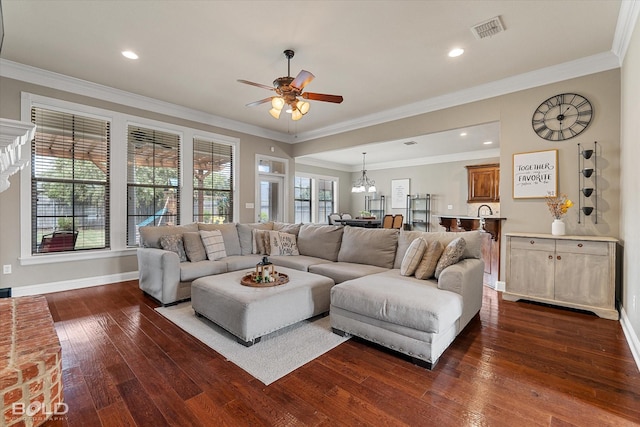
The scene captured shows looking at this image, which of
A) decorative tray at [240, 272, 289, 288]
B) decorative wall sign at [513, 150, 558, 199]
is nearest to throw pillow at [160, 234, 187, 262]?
decorative tray at [240, 272, 289, 288]

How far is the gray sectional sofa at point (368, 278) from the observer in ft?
7.13

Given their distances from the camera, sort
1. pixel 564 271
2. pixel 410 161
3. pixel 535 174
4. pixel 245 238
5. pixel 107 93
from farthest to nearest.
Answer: pixel 410 161 < pixel 245 238 < pixel 107 93 < pixel 535 174 < pixel 564 271

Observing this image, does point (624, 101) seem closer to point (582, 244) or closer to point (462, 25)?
A: point (582, 244)

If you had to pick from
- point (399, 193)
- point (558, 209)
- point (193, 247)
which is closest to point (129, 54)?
point (193, 247)

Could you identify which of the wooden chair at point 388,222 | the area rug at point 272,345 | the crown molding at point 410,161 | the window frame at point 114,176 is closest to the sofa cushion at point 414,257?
the area rug at point 272,345

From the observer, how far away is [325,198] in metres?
10.5

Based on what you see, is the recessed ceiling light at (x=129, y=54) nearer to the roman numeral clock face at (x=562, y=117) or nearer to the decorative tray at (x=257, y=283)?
the decorative tray at (x=257, y=283)

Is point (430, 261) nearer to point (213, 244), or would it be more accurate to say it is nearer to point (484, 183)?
point (213, 244)

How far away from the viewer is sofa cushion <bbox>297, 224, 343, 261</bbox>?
4.12 m

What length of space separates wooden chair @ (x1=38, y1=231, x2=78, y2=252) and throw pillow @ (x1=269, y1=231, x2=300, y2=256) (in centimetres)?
276

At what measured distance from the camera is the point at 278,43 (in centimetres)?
310

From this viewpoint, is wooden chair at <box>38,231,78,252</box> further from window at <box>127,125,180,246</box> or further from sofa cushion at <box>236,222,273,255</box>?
sofa cushion at <box>236,222,273,255</box>

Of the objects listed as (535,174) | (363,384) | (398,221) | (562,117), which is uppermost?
(562,117)

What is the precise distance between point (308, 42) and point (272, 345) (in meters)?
2.95
